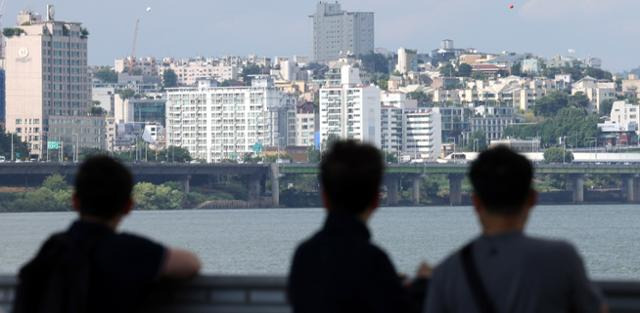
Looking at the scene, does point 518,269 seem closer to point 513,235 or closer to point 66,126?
point 513,235

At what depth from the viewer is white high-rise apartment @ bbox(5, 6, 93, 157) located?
171875 millimetres

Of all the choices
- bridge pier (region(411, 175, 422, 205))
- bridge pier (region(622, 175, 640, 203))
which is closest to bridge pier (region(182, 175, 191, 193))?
bridge pier (region(411, 175, 422, 205))

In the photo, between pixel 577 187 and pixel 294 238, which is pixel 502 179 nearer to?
pixel 294 238

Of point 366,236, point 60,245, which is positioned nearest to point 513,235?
point 366,236

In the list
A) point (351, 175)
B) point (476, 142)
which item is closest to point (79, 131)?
point (476, 142)

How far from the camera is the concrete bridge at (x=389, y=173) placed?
115 m

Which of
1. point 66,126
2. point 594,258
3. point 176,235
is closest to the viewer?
point 594,258

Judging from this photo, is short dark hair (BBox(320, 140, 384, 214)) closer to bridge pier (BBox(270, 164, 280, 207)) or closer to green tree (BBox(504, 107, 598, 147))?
bridge pier (BBox(270, 164, 280, 207))

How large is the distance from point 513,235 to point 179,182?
11248 cm

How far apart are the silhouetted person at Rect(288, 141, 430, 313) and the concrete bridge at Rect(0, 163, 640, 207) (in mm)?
105683

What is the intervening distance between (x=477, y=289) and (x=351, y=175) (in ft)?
1.43

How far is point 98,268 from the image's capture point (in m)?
4.70

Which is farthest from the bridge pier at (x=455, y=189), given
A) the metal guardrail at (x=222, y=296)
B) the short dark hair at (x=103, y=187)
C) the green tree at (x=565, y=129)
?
the short dark hair at (x=103, y=187)

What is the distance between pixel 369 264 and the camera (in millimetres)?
4551
